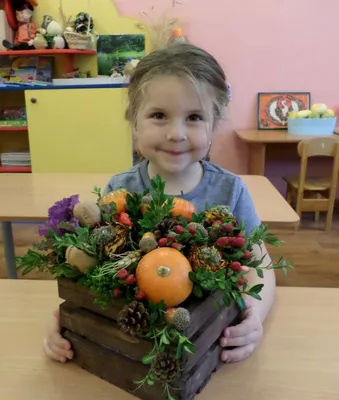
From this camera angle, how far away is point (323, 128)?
3.44 metres

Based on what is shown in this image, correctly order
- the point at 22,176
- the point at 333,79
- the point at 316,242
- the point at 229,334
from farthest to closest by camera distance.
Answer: the point at 333,79 → the point at 316,242 → the point at 22,176 → the point at 229,334

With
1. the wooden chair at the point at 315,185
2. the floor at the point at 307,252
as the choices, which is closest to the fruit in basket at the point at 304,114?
the wooden chair at the point at 315,185

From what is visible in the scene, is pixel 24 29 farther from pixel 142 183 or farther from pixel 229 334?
pixel 229 334

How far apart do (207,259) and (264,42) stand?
3409 mm

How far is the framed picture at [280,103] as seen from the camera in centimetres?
367

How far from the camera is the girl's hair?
2.99 ft

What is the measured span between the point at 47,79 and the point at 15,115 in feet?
1.28

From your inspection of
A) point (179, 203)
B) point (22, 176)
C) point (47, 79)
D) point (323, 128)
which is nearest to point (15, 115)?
point (47, 79)

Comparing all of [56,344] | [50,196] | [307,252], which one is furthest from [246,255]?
[307,252]

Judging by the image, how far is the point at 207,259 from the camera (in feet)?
1.83

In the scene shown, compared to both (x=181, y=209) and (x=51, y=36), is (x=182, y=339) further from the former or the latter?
(x=51, y=36)

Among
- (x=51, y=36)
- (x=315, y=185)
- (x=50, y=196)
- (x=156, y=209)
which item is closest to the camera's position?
(x=156, y=209)

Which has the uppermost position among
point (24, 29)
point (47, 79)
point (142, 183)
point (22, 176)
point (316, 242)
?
point (24, 29)

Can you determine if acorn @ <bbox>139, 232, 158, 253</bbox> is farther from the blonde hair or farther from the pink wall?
the pink wall
